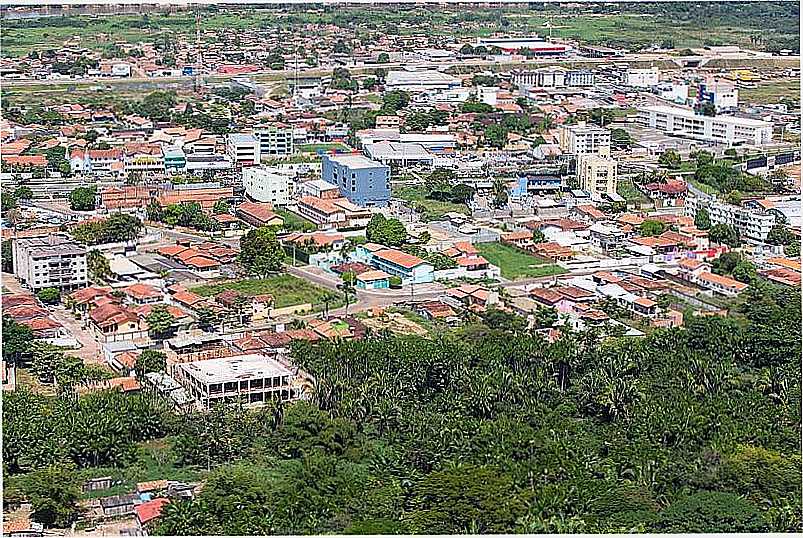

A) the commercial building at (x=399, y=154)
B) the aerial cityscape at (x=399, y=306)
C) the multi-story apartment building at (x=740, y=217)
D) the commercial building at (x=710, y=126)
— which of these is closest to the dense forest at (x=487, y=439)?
the aerial cityscape at (x=399, y=306)

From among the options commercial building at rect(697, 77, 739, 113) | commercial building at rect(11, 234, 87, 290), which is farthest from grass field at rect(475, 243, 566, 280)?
commercial building at rect(697, 77, 739, 113)

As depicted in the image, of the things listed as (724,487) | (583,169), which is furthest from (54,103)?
(724,487)

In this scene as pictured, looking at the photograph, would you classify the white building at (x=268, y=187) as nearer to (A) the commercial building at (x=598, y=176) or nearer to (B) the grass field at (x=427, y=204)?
(B) the grass field at (x=427, y=204)

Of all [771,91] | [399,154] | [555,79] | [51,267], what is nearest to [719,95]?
[771,91]

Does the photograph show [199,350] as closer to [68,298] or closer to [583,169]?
[68,298]

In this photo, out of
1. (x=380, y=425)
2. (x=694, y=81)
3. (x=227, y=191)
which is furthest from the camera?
(x=694, y=81)

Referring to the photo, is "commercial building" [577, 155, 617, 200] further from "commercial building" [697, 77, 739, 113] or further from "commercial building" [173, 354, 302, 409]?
"commercial building" [173, 354, 302, 409]
